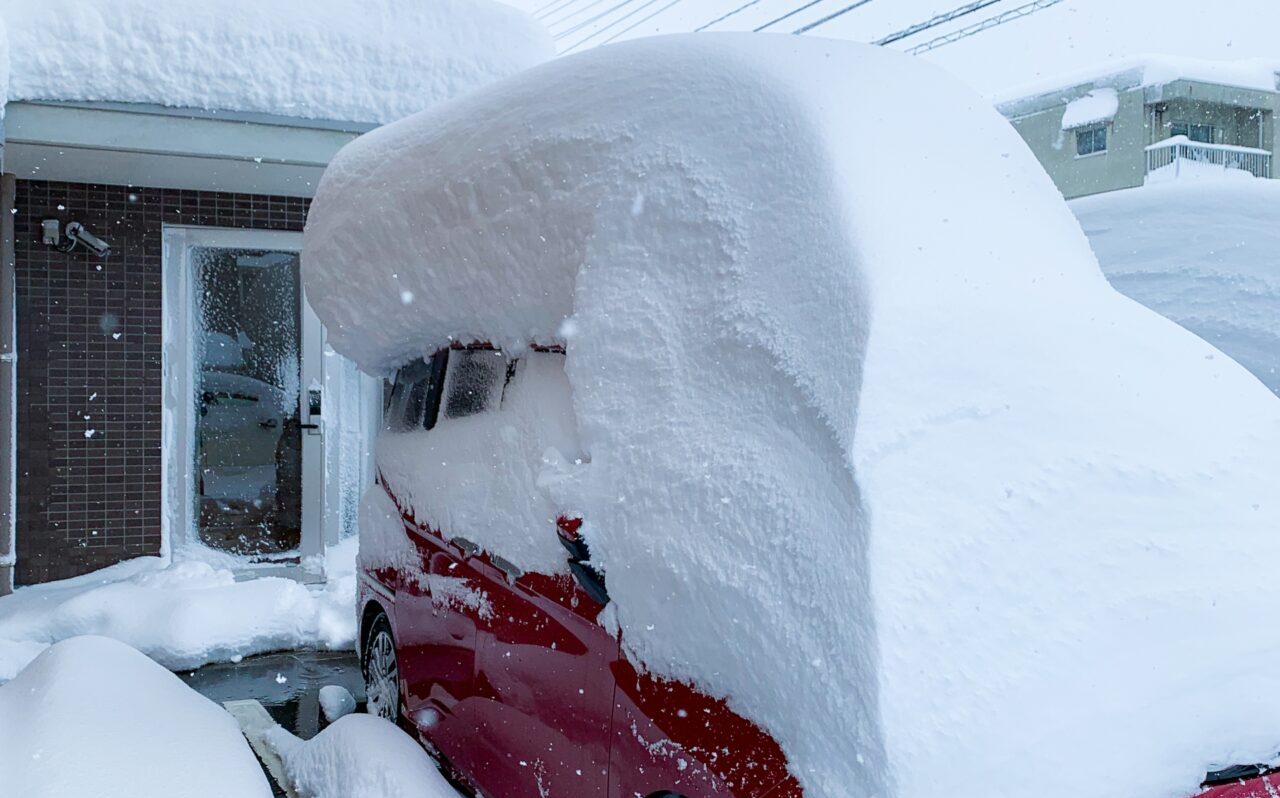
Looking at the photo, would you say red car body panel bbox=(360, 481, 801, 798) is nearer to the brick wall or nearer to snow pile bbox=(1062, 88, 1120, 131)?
the brick wall

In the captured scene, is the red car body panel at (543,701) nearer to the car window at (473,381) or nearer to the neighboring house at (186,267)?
the car window at (473,381)

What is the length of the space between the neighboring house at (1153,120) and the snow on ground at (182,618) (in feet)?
65.3

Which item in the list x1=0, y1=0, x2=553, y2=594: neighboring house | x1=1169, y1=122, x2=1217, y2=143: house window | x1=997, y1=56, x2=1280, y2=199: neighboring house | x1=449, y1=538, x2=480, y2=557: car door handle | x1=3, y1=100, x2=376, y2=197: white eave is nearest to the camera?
x1=449, y1=538, x2=480, y2=557: car door handle

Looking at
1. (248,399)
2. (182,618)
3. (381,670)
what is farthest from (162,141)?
(381,670)

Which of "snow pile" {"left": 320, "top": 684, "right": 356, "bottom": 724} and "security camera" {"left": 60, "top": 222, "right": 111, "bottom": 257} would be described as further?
"security camera" {"left": 60, "top": 222, "right": 111, "bottom": 257}

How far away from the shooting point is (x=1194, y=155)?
73.3 ft

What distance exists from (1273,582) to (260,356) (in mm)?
7235

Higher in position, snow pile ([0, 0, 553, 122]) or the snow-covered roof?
the snow-covered roof

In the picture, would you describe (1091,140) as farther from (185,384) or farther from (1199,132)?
(185,384)

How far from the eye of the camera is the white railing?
22047 mm

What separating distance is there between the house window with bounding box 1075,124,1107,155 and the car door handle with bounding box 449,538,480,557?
24.4 metres

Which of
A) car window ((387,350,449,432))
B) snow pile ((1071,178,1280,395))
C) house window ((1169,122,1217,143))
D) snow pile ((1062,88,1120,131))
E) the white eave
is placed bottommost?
car window ((387,350,449,432))

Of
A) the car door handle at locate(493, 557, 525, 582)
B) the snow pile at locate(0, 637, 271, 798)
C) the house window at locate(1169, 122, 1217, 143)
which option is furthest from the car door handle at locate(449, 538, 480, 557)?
the house window at locate(1169, 122, 1217, 143)

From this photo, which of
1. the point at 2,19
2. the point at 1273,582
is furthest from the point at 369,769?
the point at 2,19
